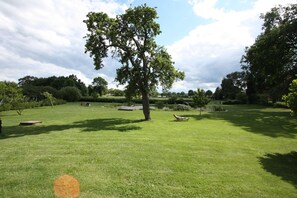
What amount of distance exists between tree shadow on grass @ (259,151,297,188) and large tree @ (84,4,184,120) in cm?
1226

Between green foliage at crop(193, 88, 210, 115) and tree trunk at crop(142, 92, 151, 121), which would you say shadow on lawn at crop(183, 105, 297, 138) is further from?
tree trunk at crop(142, 92, 151, 121)

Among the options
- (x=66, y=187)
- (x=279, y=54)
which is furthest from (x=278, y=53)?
(x=66, y=187)

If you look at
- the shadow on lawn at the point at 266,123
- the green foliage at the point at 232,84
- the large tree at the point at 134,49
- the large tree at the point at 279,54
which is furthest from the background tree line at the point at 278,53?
the green foliage at the point at 232,84

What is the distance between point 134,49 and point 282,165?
51.7ft

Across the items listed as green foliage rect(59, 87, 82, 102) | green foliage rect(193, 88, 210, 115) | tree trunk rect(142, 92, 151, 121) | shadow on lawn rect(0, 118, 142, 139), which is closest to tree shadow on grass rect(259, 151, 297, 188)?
shadow on lawn rect(0, 118, 142, 139)

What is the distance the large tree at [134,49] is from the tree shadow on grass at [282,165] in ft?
40.2

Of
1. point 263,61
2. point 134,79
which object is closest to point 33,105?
point 134,79

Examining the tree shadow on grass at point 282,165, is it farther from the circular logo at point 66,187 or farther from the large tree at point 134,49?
the large tree at point 134,49

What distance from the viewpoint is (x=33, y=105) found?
129 ft

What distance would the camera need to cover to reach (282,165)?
8.85 meters

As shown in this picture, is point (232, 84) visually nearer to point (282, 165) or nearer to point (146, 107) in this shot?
point (146, 107)

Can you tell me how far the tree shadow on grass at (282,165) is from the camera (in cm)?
768

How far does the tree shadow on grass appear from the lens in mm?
7680

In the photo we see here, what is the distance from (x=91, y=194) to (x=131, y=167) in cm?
209
